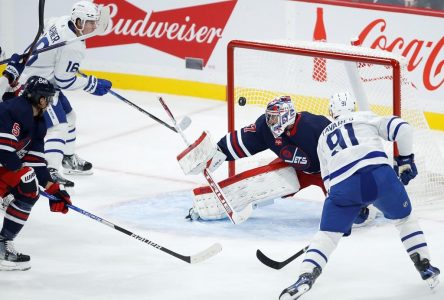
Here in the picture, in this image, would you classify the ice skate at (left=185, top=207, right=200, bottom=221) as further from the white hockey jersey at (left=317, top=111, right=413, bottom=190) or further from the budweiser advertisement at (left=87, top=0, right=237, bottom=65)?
the budweiser advertisement at (left=87, top=0, right=237, bottom=65)

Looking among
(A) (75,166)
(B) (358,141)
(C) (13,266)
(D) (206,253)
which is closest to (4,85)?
(A) (75,166)

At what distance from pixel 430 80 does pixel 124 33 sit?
2.50 m

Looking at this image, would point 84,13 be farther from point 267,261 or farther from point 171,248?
point 267,261

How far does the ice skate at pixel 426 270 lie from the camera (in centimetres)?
535

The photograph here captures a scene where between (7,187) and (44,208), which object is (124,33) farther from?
(7,187)

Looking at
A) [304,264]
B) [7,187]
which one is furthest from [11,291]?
[304,264]

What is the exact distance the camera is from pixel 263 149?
654 centimetres

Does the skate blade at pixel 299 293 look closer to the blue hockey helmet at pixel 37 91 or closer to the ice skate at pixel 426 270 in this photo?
the ice skate at pixel 426 270

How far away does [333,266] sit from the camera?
588cm

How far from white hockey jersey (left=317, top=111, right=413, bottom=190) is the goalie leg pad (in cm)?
96

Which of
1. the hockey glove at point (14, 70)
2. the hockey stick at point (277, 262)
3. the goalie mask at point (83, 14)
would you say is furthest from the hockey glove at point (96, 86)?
the hockey stick at point (277, 262)

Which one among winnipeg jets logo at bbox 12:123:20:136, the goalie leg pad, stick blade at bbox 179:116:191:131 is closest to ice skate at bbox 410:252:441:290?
the goalie leg pad

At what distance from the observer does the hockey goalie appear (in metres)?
6.27

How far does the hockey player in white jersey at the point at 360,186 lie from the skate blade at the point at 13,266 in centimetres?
136
